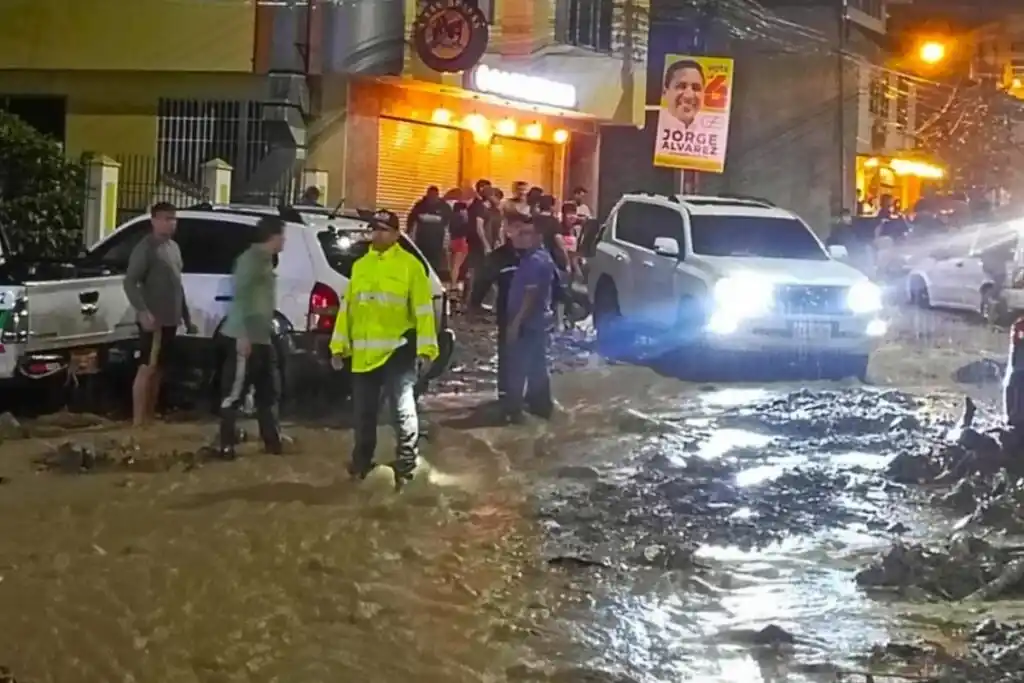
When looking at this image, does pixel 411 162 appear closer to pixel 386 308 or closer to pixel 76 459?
pixel 76 459

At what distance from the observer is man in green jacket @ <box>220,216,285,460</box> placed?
400 inches

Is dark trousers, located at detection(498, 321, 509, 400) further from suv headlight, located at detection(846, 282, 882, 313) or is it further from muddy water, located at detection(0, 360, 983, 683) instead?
suv headlight, located at detection(846, 282, 882, 313)

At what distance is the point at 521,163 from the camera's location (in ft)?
90.9

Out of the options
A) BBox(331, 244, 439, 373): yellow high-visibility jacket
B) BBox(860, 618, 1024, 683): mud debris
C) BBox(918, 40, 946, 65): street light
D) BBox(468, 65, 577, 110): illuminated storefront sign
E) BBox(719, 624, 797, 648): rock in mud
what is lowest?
BBox(719, 624, 797, 648): rock in mud

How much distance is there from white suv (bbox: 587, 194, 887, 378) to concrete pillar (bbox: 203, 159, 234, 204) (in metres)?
6.05

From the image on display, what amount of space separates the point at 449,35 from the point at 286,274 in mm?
11127

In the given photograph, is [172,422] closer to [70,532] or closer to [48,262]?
[48,262]

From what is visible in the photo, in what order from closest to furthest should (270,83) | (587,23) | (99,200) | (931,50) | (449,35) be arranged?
(99,200), (449,35), (270,83), (587,23), (931,50)

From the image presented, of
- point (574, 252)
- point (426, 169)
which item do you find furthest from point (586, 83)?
point (574, 252)

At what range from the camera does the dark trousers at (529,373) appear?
1243cm

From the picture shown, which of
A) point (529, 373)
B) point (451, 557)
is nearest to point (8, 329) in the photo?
point (529, 373)

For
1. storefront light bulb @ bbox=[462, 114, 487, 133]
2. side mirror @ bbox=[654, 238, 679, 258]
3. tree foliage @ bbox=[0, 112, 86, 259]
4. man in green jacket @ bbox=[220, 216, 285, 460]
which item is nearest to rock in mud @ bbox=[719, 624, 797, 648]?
man in green jacket @ bbox=[220, 216, 285, 460]

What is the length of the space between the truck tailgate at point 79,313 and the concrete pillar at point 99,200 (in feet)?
25.8

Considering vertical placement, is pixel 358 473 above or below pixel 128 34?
below
